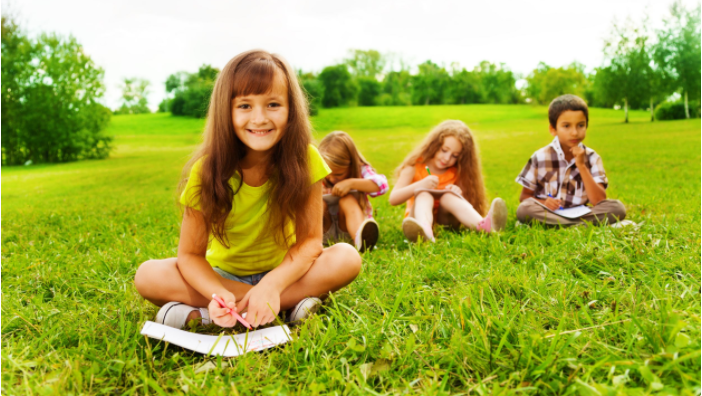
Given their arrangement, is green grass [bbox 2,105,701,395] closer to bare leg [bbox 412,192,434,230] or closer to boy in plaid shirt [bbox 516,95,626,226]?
bare leg [bbox 412,192,434,230]

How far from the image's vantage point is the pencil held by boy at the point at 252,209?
5.72 ft

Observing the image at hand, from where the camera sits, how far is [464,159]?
3717 mm

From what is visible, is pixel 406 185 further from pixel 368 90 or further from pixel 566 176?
pixel 368 90

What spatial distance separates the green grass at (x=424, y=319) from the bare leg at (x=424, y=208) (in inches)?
6.0

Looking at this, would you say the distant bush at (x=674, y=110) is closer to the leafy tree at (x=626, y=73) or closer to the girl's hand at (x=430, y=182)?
the leafy tree at (x=626, y=73)

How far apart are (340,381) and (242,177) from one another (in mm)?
919

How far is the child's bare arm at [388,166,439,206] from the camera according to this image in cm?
344

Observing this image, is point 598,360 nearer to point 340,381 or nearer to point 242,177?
point 340,381

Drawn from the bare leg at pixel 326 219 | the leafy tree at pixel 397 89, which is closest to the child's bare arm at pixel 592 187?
the bare leg at pixel 326 219

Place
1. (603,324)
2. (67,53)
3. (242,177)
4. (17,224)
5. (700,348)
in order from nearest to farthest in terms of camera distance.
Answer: (700,348) → (603,324) → (242,177) → (17,224) → (67,53)

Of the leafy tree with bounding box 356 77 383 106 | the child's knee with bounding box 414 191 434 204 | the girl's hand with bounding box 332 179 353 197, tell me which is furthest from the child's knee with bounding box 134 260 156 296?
the leafy tree with bounding box 356 77 383 106

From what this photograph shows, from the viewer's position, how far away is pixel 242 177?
1.89 meters

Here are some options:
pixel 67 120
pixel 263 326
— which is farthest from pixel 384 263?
pixel 67 120

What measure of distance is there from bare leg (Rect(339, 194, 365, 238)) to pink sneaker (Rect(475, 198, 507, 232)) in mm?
863
